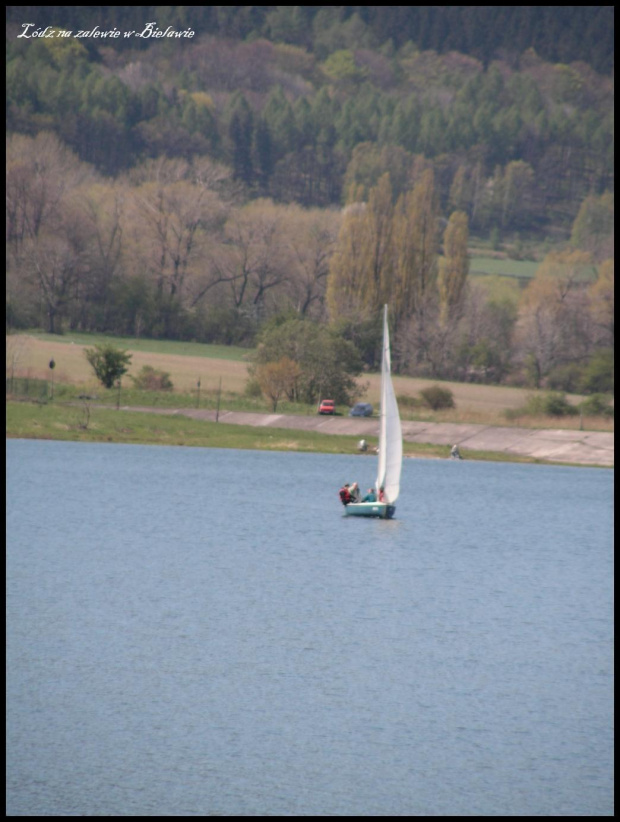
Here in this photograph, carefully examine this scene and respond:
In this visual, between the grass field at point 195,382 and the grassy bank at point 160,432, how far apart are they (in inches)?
251

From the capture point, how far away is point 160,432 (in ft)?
296

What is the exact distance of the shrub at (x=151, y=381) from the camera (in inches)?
4151

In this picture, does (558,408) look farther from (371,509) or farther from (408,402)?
(371,509)

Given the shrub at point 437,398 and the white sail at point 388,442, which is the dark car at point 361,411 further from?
the white sail at point 388,442

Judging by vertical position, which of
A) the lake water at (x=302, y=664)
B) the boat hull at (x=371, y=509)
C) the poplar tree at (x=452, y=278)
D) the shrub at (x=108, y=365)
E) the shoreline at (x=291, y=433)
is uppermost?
the poplar tree at (x=452, y=278)

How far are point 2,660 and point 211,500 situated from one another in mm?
39913

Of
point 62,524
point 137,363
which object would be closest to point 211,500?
point 62,524

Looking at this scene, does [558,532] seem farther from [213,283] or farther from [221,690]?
[213,283]

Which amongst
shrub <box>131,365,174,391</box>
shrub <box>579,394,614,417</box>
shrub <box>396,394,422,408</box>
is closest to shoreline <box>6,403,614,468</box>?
shrub <box>131,365,174,391</box>

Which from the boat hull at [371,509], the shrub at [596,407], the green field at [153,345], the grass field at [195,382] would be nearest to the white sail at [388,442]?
the boat hull at [371,509]

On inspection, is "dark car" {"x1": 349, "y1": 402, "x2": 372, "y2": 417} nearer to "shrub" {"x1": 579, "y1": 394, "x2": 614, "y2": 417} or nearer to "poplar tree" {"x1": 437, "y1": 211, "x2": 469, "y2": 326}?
"shrub" {"x1": 579, "y1": 394, "x2": 614, "y2": 417}

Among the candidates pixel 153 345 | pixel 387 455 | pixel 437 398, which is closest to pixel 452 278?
pixel 153 345

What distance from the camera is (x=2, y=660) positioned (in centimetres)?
2977

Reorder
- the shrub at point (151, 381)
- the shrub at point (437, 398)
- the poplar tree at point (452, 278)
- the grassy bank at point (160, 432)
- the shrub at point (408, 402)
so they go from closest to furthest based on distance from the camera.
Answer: the grassy bank at point (160, 432) → the shrub at point (151, 381) → the shrub at point (408, 402) → the shrub at point (437, 398) → the poplar tree at point (452, 278)
